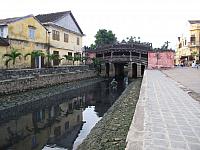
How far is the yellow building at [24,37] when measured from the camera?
2608cm

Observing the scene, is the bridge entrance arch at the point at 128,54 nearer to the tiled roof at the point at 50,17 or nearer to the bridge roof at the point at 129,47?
the bridge roof at the point at 129,47

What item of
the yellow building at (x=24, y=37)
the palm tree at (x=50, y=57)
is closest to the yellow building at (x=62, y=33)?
the palm tree at (x=50, y=57)

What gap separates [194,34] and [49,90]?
36817 millimetres

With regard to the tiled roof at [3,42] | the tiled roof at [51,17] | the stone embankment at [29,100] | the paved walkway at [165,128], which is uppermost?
the tiled roof at [51,17]

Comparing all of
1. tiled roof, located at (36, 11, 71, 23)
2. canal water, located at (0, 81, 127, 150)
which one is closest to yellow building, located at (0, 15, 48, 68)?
tiled roof, located at (36, 11, 71, 23)

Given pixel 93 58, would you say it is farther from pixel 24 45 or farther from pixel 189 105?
pixel 189 105

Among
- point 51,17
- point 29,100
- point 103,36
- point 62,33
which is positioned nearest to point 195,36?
point 103,36

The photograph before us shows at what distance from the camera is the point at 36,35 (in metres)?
31.2

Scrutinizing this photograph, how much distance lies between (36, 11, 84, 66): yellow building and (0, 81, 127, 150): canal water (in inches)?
610

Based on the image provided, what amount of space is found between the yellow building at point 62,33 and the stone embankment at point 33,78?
4.42 metres

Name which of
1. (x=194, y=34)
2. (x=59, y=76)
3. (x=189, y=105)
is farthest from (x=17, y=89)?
(x=194, y=34)

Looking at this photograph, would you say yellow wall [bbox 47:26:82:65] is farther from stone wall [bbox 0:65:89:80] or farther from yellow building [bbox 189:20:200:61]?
yellow building [bbox 189:20:200:61]

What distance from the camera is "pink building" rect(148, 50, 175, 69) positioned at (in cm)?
4544

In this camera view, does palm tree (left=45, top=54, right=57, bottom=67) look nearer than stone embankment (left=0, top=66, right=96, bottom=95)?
No
